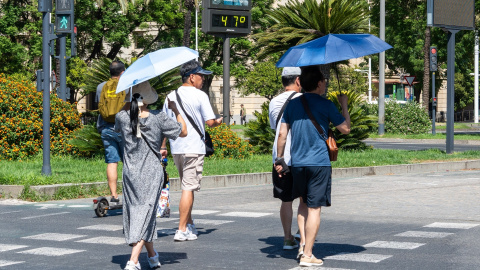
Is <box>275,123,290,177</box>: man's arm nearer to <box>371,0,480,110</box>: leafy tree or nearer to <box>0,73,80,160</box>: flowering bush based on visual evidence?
<box>0,73,80,160</box>: flowering bush

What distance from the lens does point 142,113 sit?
658cm

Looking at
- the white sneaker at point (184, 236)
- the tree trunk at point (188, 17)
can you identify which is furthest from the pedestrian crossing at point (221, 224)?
the tree trunk at point (188, 17)

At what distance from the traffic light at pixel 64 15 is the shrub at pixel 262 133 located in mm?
7017

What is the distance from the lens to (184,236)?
8.24 m

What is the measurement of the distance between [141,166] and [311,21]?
18043 millimetres

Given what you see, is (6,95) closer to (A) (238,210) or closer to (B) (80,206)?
(B) (80,206)

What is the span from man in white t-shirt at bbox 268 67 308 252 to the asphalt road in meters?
0.26

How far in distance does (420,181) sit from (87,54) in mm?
39932

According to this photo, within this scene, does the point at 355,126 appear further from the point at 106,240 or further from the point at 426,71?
the point at 426,71

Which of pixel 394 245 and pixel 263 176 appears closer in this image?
pixel 394 245

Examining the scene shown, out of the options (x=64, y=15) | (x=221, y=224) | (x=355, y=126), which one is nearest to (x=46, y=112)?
(x=64, y=15)

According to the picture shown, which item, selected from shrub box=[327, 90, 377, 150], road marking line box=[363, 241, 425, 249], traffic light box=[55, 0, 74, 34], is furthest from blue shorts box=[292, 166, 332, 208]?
shrub box=[327, 90, 377, 150]

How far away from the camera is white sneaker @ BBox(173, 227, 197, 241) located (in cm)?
820

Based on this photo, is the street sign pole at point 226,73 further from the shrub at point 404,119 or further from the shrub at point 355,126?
the shrub at point 404,119
